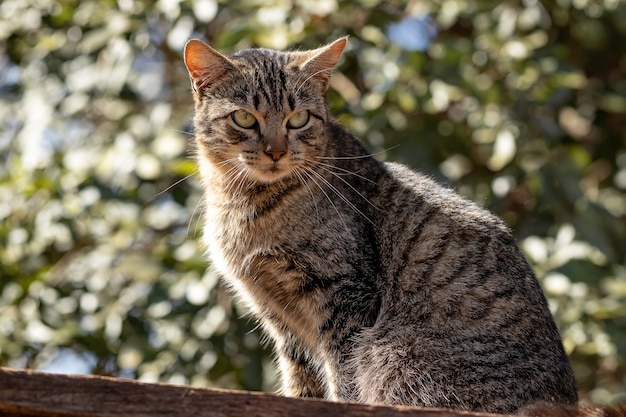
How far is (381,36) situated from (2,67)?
7.48ft

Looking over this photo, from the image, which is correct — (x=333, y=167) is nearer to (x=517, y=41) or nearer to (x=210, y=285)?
(x=210, y=285)

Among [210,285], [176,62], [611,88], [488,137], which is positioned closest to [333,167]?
[210,285]

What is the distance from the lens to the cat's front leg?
10.2 ft

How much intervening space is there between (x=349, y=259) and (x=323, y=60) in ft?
2.32

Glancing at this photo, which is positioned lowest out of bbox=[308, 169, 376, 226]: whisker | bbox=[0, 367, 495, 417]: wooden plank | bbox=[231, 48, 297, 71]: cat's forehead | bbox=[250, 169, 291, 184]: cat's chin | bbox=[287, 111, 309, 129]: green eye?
bbox=[308, 169, 376, 226]: whisker

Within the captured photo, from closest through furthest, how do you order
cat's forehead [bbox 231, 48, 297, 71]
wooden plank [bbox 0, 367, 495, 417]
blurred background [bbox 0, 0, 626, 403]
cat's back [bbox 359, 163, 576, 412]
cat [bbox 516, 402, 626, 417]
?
1. wooden plank [bbox 0, 367, 495, 417]
2. cat [bbox 516, 402, 626, 417]
3. cat's back [bbox 359, 163, 576, 412]
4. cat's forehead [bbox 231, 48, 297, 71]
5. blurred background [bbox 0, 0, 626, 403]

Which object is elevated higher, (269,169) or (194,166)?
(269,169)

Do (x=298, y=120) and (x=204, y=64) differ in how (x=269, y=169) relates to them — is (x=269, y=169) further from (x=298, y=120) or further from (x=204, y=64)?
(x=204, y=64)

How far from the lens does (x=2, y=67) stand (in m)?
5.00

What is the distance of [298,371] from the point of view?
3127mm

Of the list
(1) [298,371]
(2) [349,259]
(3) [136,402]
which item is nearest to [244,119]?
(2) [349,259]

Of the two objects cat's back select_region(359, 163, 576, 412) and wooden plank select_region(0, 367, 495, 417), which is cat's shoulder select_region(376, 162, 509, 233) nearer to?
cat's back select_region(359, 163, 576, 412)

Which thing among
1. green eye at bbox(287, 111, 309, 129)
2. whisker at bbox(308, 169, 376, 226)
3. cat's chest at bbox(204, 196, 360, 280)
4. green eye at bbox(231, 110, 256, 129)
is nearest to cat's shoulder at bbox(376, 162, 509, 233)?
whisker at bbox(308, 169, 376, 226)

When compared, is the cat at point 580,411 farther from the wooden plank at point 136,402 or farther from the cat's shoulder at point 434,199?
the cat's shoulder at point 434,199
